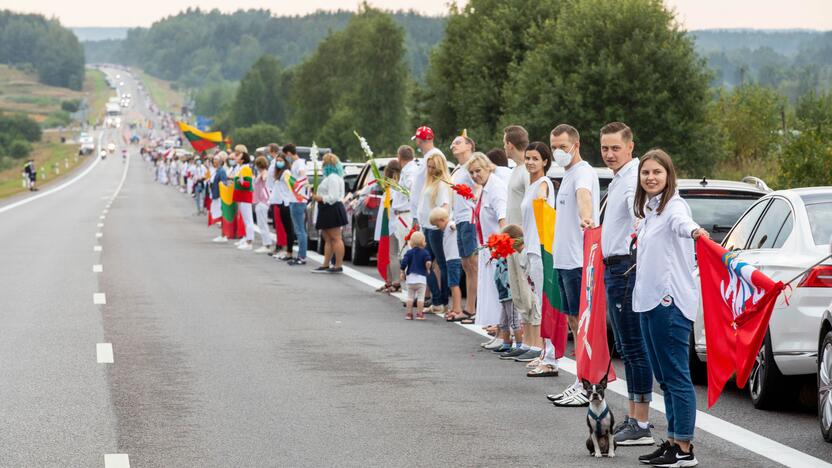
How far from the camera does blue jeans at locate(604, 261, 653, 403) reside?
8242mm

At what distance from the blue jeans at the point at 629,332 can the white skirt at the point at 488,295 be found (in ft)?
13.6

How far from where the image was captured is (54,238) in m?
31.1

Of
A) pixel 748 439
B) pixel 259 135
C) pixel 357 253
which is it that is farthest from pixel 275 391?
pixel 259 135

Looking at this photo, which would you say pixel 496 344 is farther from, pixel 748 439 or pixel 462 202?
pixel 748 439

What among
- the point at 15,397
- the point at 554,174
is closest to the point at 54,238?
the point at 554,174

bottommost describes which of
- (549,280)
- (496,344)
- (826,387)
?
(496,344)

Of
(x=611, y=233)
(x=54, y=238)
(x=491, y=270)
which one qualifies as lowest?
(x=54, y=238)

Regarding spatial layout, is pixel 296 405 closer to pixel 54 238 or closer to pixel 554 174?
pixel 554 174

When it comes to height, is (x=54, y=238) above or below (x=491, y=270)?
below

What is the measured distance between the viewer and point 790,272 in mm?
9148

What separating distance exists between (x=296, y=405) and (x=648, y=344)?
2.90 meters

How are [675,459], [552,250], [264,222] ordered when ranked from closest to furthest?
[675,459]
[552,250]
[264,222]

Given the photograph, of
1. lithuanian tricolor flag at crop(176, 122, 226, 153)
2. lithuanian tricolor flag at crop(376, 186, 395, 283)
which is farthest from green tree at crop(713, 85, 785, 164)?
lithuanian tricolor flag at crop(376, 186, 395, 283)

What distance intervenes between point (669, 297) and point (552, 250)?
10.0 ft
